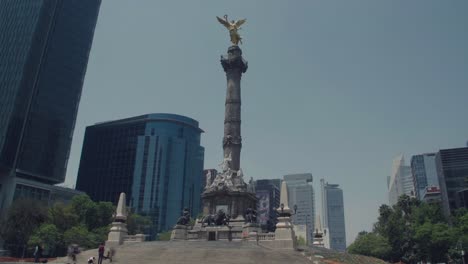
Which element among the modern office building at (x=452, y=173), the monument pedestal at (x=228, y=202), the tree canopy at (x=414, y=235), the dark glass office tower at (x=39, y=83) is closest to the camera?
the monument pedestal at (x=228, y=202)

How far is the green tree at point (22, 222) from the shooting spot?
155 ft

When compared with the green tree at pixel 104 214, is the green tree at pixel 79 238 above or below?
below

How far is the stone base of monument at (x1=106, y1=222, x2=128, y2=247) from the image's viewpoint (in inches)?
1307

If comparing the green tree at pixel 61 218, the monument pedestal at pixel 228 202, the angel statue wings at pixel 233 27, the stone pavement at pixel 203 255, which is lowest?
the stone pavement at pixel 203 255

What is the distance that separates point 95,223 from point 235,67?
32201 millimetres

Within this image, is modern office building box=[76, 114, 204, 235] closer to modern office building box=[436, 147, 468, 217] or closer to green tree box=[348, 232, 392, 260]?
green tree box=[348, 232, 392, 260]

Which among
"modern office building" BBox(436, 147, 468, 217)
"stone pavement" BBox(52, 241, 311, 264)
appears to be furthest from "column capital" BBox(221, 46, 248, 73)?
"modern office building" BBox(436, 147, 468, 217)

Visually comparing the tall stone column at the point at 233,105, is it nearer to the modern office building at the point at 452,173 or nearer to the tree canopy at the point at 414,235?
the tree canopy at the point at 414,235

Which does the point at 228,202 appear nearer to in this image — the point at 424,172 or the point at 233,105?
the point at 233,105

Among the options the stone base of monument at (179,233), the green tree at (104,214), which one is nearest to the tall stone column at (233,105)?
the stone base of monument at (179,233)

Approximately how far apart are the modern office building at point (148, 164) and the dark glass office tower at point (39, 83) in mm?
25079

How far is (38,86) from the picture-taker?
2842 inches

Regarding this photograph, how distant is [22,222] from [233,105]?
1184 inches

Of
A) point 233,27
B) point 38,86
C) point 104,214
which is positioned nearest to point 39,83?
point 38,86
